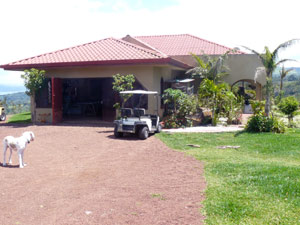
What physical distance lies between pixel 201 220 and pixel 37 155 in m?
5.85

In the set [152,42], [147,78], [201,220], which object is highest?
[152,42]

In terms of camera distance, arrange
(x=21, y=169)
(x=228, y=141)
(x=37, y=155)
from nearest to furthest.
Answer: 1. (x=21, y=169)
2. (x=37, y=155)
3. (x=228, y=141)

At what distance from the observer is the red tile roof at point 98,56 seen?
47.3ft

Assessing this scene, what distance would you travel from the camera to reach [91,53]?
645 inches

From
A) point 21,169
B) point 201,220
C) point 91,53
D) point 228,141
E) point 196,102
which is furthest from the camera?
point 91,53

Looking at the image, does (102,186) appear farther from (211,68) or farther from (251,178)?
(211,68)

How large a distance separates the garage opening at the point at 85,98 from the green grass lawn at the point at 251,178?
269 inches

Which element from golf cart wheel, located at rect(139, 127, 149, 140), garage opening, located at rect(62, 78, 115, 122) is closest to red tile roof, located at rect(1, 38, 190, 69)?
garage opening, located at rect(62, 78, 115, 122)

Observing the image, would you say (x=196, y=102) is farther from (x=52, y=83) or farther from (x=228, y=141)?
(x=52, y=83)

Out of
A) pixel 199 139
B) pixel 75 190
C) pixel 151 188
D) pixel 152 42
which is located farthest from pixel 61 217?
pixel 152 42

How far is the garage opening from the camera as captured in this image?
671 inches

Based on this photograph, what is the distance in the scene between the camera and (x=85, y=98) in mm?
22547

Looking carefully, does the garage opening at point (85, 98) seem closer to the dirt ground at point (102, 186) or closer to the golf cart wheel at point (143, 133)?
the golf cart wheel at point (143, 133)

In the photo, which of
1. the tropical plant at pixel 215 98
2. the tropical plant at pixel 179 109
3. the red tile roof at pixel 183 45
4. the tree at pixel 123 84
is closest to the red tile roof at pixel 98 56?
the tree at pixel 123 84
